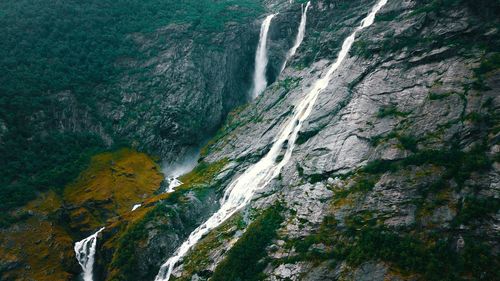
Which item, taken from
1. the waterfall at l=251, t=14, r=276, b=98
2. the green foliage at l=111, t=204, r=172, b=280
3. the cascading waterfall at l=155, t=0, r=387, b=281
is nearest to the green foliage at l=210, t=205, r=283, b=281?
the cascading waterfall at l=155, t=0, r=387, b=281

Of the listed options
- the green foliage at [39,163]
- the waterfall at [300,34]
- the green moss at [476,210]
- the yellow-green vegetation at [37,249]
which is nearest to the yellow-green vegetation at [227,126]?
the waterfall at [300,34]

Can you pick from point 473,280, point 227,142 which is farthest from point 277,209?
point 227,142

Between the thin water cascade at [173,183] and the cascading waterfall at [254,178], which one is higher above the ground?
the cascading waterfall at [254,178]

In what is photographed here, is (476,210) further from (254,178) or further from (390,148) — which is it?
(254,178)

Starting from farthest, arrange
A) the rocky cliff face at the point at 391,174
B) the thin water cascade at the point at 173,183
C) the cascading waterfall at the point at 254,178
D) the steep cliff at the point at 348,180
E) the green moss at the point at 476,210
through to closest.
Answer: the thin water cascade at the point at 173,183 → the cascading waterfall at the point at 254,178 → the steep cliff at the point at 348,180 → the rocky cliff face at the point at 391,174 → the green moss at the point at 476,210

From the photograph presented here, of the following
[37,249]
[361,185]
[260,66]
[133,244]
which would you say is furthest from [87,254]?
[260,66]

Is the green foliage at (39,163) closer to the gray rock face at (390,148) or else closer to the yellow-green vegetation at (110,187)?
the yellow-green vegetation at (110,187)
